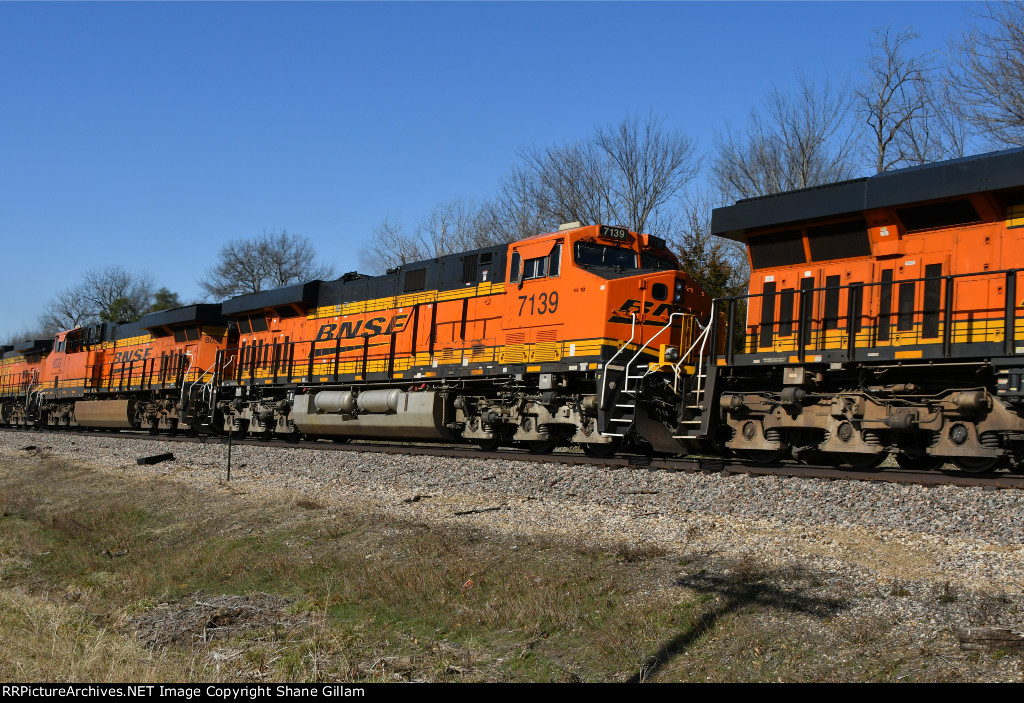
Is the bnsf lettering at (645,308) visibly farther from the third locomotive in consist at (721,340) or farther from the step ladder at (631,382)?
the step ladder at (631,382)

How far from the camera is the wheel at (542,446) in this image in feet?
47.2

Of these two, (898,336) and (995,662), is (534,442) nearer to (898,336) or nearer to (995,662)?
(898,336)

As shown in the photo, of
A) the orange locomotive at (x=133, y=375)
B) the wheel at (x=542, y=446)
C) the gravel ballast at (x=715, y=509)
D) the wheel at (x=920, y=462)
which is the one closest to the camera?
the gravel ballast at (x=715, y=509)

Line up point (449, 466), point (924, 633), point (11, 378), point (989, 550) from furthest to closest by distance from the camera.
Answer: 1. point (11, 378)
2. point (449, 466)
3. point (989, 550)
4. point (924, 633)

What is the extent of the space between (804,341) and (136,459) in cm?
1312

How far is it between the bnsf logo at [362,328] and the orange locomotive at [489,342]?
4cm

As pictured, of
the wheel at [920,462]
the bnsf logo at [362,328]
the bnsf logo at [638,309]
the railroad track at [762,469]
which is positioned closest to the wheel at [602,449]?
the railroad track at [762,469]

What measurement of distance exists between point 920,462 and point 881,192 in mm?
3554

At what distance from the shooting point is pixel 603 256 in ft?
45.4

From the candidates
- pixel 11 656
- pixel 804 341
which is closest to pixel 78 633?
pixel 11 656

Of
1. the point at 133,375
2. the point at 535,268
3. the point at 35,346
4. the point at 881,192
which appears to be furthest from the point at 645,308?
the point at 35,346

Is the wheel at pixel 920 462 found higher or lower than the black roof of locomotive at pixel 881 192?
lower

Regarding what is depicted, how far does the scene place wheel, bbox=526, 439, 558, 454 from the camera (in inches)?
566

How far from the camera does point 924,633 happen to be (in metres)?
4.69
